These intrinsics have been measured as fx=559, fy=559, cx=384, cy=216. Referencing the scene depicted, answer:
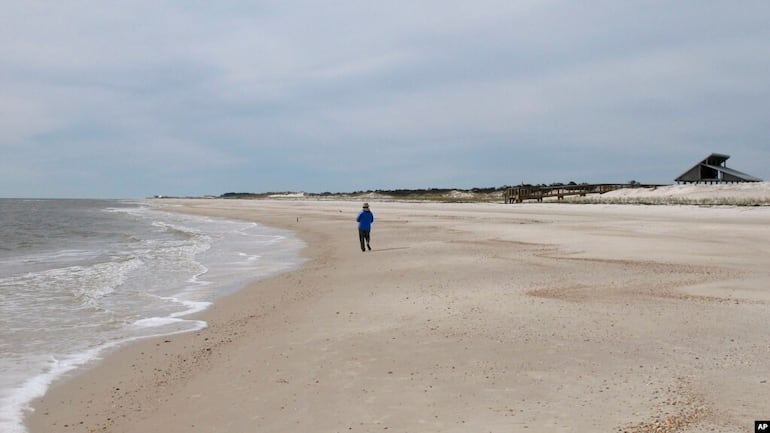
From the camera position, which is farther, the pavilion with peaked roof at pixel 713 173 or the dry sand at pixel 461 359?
the pavilion with peaked roof at pixel 713 173

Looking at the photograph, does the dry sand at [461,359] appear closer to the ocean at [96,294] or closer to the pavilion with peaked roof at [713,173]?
the ocean at [96,294]

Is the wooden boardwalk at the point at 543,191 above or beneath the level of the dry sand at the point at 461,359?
above

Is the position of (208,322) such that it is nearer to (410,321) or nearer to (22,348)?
(22,348)

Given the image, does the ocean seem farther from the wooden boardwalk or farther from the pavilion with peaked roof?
the pavilion with peaked roof

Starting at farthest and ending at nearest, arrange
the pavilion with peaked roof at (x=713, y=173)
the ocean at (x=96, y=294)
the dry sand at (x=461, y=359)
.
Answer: the pavilion with peaked roof at (x=713, y=173) < the ocean at (x=96, y=294) < the dry sand at (x=461, y=359)

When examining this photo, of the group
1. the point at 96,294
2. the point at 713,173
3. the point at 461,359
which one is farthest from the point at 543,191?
the point at 461,359

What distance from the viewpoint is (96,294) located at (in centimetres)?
1252

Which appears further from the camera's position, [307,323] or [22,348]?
[307,323]

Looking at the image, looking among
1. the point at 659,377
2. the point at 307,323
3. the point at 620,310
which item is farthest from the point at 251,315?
the point at 659,377

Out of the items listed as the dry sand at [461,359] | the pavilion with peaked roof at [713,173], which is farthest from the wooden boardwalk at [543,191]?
the dry sand at [461,359]

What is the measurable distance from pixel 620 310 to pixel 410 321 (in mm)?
3172

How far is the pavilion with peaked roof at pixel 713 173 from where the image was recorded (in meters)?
48.2

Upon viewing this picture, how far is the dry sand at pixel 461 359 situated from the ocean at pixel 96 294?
2.12 ft

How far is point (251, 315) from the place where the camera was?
9930mm
